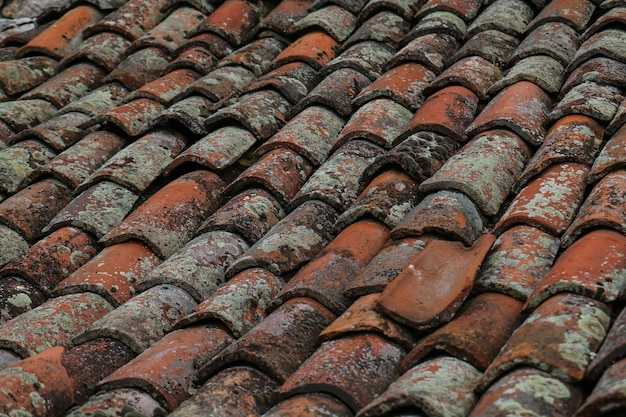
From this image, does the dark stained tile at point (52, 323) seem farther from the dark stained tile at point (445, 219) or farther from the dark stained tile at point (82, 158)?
the dark stained tile at point (445, 219)

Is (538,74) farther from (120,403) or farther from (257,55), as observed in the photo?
(120,403)

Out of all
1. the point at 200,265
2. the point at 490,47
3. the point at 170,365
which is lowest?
the point at 170,365

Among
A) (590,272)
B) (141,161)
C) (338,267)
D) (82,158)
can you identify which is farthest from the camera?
(82,158)

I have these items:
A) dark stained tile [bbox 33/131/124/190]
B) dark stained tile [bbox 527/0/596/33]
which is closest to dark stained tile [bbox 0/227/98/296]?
dark stained tile [bbox 33/131/124/190]

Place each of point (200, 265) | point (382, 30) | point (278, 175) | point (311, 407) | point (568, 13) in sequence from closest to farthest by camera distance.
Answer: point (311, 407), point (200, 265), point (278, 175), point (568, 13), point (382, 30)

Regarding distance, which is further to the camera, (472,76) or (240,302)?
(472,76)

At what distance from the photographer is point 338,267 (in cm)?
286

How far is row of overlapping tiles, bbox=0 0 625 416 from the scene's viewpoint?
2379mm

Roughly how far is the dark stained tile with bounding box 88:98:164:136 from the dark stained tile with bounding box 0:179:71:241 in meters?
0.43

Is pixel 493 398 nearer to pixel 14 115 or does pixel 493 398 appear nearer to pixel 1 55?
pixel 14 115

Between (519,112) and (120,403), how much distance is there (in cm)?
196

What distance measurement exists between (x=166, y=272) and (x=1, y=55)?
2.86m

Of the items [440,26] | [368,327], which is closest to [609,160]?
[368,327]

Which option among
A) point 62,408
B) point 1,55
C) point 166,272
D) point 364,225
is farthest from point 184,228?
point 1,55
